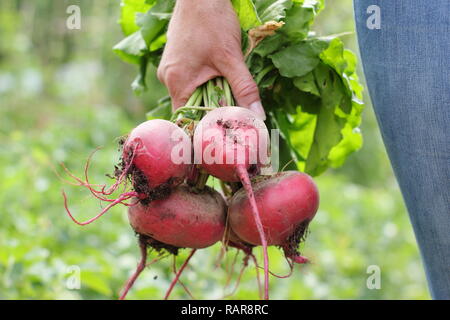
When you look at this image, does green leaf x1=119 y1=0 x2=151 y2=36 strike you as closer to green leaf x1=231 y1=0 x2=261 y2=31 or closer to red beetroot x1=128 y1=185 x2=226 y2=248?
green leaf x1=231 y1=0 x2=261 y2=31

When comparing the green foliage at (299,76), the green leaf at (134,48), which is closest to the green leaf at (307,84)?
the green foliage at (299,76)

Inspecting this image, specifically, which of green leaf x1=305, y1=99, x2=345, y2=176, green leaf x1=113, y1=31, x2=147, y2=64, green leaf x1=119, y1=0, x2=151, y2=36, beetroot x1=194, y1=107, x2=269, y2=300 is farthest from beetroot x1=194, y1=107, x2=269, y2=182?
green leaf x1=119, y1=0, x2=151, y2=36

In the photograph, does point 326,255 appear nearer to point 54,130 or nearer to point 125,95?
point 54,130

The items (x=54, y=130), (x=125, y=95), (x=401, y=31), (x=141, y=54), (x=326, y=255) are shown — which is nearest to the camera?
(x=401, y=31)

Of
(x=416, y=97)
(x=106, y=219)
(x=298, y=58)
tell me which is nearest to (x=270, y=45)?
(x=298, y=58)

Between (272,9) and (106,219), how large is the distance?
181cm

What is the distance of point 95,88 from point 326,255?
5127 millimetres

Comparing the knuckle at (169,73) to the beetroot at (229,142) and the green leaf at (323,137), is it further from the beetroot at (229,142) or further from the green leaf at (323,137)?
the green leaf at (323,137)

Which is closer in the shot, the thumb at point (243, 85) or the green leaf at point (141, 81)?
the thumb at point (243, 85)

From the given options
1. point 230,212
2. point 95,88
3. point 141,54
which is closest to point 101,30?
point 95,88

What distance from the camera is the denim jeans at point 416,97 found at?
123 centimetres

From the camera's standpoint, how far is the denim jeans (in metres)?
1.23

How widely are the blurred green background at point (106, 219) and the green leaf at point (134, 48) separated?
168 mm
